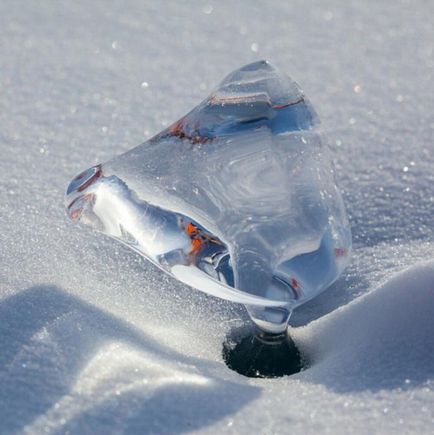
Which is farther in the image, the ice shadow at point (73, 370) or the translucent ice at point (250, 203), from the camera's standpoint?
the translucent ice at point (250, 203)

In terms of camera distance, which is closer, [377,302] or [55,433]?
[55,433]

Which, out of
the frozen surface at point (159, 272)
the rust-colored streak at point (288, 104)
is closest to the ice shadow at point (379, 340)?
the frozen surface at point (159, 272)

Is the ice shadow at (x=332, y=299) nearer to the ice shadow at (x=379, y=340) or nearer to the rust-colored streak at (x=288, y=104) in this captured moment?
the ice shadow at (x=379, y=340)

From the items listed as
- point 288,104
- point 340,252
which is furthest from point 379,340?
point 288,104

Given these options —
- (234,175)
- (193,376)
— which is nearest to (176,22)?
(234,175)

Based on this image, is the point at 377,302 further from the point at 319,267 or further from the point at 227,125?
the point at 227,125

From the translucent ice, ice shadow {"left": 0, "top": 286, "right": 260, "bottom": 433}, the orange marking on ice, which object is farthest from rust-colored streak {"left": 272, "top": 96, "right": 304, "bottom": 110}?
ice shadow {"left": 0, "top": 286, "right": 260, "bottom": 433}

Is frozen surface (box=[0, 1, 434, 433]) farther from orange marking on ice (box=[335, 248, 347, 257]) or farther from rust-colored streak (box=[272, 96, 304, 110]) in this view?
rust-colored streak (box=[272, 96, 304, 110])
